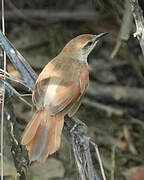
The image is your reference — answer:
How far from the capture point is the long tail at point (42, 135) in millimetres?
3719

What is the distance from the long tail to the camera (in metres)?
3.72

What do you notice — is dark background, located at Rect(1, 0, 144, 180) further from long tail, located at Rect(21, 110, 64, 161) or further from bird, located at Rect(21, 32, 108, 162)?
long tail, located at Rect(21, 110, 64, 161)

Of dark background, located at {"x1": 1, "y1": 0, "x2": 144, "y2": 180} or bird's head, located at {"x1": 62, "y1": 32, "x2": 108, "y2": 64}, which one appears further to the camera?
dark background, located at {"x1": 1, "y1": 0, "x2": 144, "y2": 180}

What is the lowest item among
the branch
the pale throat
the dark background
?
the dark background

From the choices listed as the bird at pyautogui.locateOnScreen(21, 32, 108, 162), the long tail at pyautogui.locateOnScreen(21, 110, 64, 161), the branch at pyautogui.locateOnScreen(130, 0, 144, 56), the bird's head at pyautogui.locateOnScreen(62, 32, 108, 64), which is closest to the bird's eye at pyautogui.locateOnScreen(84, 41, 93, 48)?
the bird's head at pyautogui.locateOnScreen(62, 32, 108, 64)

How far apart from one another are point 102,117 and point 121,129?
0.29 m

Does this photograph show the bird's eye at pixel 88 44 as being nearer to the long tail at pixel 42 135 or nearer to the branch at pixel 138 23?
the long tail at pixel 42 135

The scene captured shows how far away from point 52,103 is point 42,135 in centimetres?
35

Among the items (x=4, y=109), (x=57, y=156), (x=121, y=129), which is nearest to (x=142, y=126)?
(x=121, y=129)

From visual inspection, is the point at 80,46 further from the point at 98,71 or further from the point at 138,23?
the point at 138,23

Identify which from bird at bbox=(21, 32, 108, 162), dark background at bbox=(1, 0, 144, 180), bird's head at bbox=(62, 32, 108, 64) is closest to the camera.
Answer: bird at bbox=(21, 32, 108, 162)

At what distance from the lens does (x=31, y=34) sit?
7.16 meters

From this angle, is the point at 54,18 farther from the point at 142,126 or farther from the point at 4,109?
the point at 4,109

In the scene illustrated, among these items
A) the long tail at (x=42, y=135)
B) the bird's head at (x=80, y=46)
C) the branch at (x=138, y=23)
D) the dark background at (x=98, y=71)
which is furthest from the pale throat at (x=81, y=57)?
the branch at (x=138, y=23)
